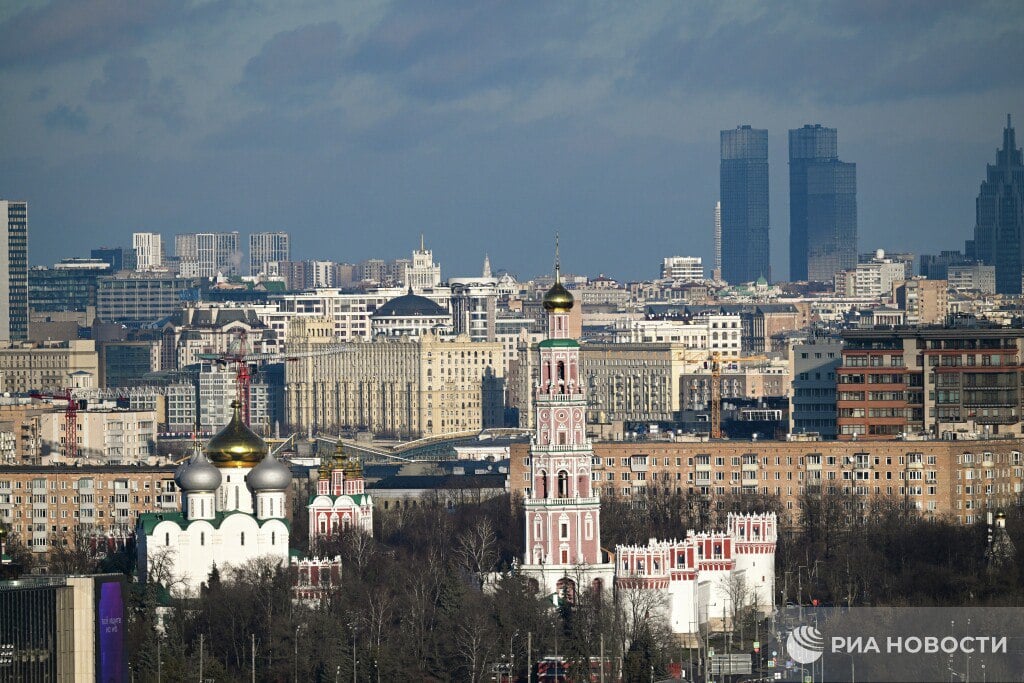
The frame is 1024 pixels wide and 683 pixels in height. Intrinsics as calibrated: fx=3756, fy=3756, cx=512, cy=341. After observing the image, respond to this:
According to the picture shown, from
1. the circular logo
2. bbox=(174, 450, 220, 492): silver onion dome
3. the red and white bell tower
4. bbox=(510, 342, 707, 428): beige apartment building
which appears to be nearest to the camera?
the circular logo

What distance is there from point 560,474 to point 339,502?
917 cm

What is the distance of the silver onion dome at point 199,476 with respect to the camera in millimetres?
79000

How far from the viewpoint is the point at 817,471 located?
311ft

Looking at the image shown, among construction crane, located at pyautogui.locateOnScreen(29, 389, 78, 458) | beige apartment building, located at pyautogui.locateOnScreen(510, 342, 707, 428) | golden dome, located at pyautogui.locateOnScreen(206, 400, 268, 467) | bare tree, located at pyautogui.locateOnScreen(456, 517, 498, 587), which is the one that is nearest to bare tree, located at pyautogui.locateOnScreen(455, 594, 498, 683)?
bare tree, located at pyautogui.locateOnScreen(456, 517, 498, 587)

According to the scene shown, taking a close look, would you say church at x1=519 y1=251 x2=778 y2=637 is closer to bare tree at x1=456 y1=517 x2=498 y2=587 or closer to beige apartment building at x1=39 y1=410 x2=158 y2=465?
bare tree at x1=456 y1=517 x2=498 y2=587

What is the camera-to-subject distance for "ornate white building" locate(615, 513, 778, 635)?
73750 mm

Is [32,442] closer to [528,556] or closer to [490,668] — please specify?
[528,556]

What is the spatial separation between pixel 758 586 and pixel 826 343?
3449 cm

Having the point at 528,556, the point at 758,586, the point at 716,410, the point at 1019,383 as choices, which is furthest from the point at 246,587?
the point at 716,410

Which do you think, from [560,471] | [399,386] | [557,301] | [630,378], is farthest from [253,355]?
[560,471]

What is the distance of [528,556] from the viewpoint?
75312mm

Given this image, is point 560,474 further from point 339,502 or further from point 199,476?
point 339,502

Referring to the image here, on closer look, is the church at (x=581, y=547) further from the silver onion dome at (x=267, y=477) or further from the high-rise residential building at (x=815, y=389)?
the high-rise residential building at (x=815, y=389)

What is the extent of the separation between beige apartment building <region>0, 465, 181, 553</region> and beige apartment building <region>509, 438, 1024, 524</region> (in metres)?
→ 9.24
